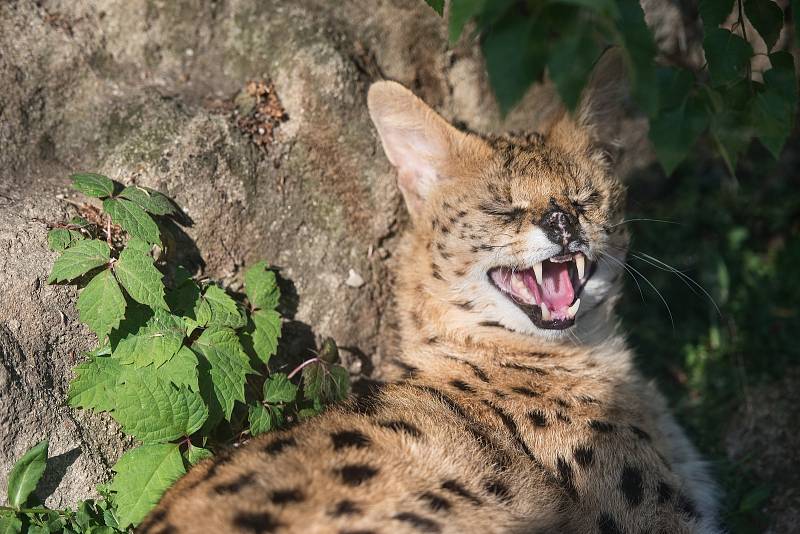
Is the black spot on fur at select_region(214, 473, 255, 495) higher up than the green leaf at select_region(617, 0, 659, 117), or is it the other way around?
the green leaf at select_region(617, 0, 659, 117)

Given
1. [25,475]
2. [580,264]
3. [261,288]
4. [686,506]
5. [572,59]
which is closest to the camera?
[572,59]

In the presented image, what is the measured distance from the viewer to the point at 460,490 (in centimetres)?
329

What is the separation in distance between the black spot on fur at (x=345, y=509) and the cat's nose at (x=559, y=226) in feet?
5.21

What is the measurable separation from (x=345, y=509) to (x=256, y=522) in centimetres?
33

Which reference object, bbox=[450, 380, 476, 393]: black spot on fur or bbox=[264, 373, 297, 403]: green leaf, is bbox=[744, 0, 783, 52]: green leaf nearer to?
bbox=[450, 380, 476, 393]: black spot on fur

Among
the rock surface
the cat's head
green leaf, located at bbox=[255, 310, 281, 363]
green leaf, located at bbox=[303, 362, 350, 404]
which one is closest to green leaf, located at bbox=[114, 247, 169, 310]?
the rock surface

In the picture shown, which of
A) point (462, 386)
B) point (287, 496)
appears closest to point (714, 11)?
point (462, 386)

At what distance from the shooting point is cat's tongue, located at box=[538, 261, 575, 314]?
4.05m

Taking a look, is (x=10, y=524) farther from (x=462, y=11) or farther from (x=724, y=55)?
(x=724, y=55)

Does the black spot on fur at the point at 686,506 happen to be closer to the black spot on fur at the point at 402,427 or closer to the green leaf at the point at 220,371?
the black spot on fur at the point at 402,427

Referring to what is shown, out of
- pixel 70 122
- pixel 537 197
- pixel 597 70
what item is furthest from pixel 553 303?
pixel 70 122

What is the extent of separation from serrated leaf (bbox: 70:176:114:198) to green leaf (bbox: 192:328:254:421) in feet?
2.73

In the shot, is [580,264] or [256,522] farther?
[580,264]

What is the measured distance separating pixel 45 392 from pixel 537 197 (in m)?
2.54
